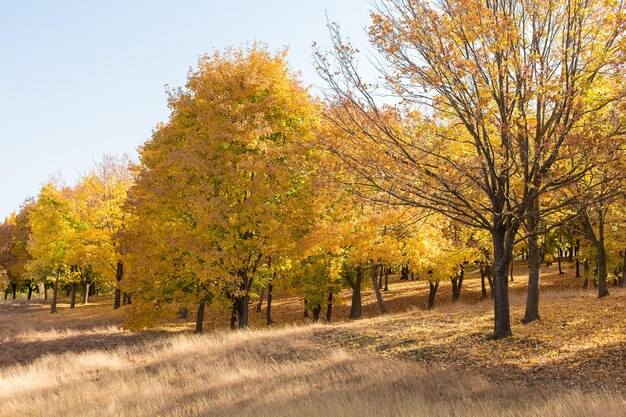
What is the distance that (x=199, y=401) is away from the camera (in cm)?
898

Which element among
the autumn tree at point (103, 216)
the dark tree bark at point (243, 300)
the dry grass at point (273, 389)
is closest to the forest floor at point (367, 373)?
the dry grass at point (273, 389)

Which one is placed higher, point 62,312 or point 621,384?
point 621,384

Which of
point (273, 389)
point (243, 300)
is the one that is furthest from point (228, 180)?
point (273, 389)

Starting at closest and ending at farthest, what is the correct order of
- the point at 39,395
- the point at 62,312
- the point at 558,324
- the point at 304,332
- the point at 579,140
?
1. the point at 579,140
2. the point at 39,395
3. the point at 558,324
4. the point at 304,332
5. the point at 62,312

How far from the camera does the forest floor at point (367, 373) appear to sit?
776 cm

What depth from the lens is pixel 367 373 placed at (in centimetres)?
1002

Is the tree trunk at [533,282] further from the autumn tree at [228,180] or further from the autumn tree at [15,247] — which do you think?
the autumn tree at [15,247]

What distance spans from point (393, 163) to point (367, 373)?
523 centimetres

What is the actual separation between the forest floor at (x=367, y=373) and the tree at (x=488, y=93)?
2465mm

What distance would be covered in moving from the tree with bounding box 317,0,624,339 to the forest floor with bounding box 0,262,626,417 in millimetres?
2465

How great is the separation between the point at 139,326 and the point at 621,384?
62.4ft

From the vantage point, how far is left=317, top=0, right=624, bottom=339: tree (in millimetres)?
11547

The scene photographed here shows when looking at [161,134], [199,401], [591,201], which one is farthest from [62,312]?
[591,201]

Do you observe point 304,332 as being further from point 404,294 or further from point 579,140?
point 404,294
